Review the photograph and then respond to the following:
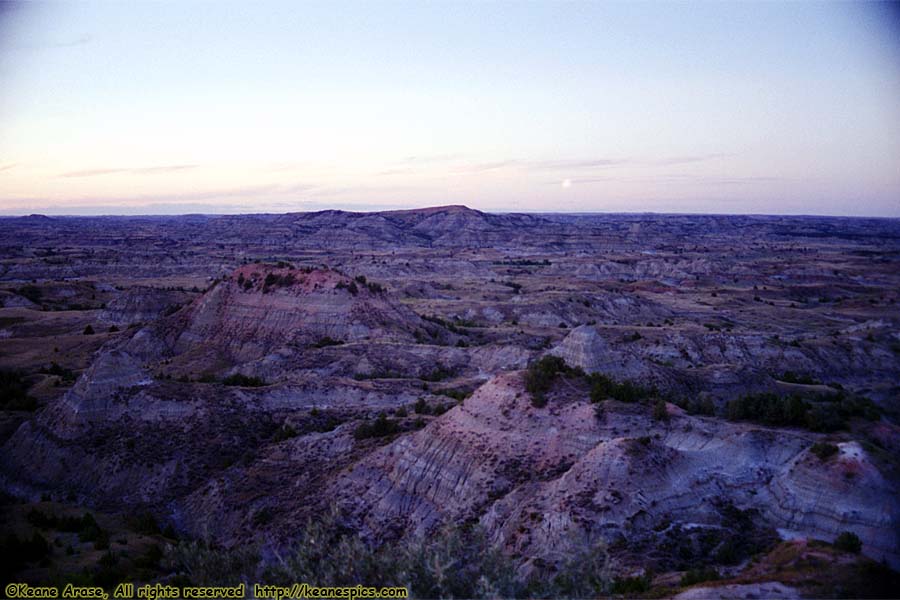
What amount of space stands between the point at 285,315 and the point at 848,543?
4109 centimetres

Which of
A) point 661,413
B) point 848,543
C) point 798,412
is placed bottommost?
point 848,543

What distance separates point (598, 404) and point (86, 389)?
24.3 m

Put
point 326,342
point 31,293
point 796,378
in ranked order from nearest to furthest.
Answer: point 796,378
point 326,342
point 31,293

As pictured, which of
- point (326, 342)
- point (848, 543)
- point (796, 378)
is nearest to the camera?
point (848, 543)

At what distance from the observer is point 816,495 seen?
17250 millimetres

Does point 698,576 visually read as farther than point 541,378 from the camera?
No

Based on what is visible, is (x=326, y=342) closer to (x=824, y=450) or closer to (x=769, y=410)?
(x=769, y=410)

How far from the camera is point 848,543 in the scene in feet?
49.5

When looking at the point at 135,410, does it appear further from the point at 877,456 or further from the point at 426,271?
the point at 426,271

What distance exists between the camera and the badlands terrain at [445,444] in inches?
647

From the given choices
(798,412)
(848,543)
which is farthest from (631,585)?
(798,412)

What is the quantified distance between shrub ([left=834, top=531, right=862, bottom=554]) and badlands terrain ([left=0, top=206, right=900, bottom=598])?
7 centimetres

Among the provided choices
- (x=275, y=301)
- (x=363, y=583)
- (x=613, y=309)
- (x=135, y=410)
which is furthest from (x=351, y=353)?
(x=613, y=309)

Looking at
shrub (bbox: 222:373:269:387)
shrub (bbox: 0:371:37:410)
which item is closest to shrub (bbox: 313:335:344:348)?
shrub (bbox: 222:373:269:387)
